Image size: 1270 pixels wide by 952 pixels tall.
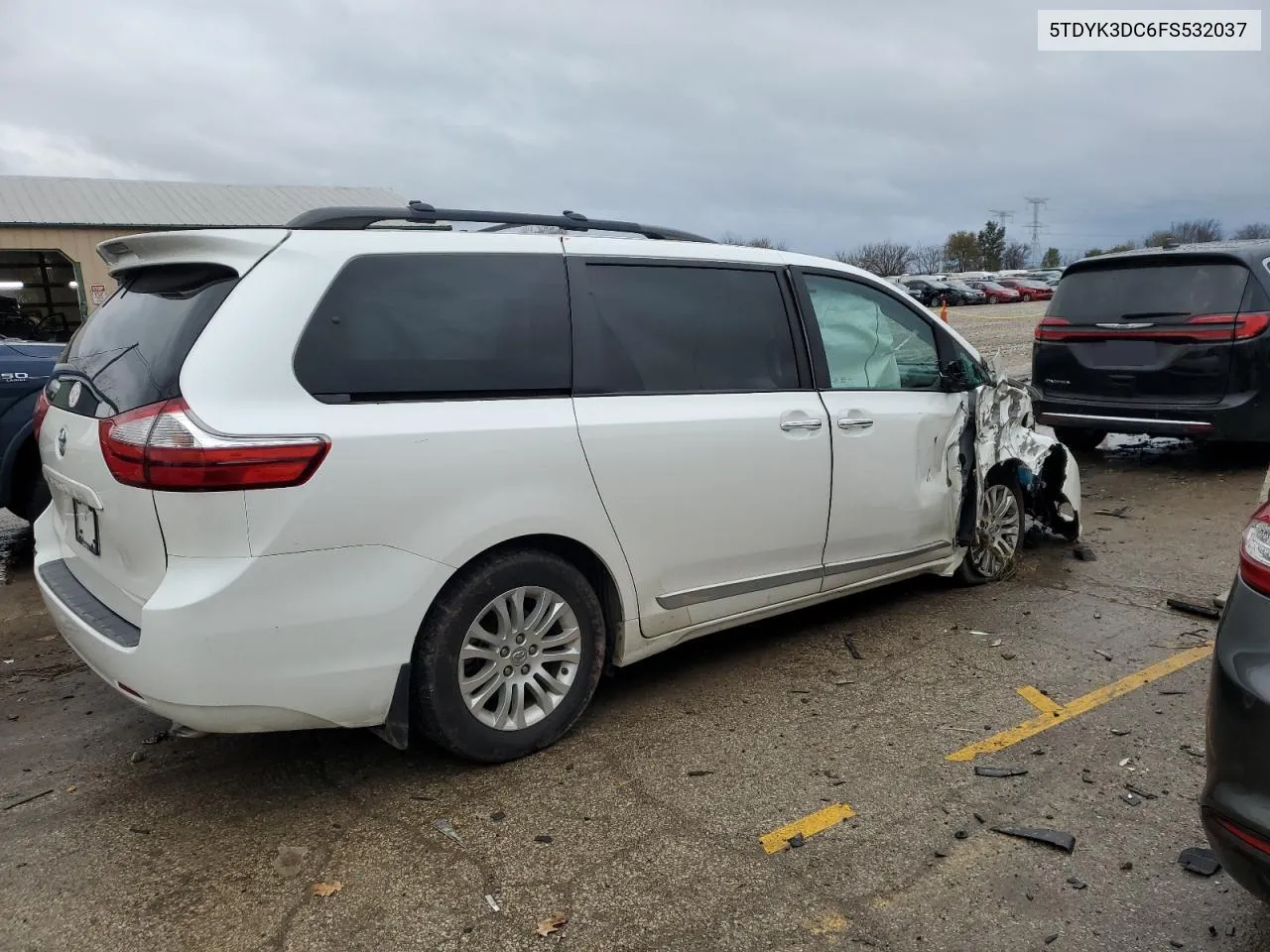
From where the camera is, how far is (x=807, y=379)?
4031 mm

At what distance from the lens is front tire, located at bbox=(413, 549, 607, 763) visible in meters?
3.03

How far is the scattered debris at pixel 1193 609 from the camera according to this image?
4652 mm

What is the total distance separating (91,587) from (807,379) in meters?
2.78

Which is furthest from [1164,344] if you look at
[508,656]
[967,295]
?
[967,295]

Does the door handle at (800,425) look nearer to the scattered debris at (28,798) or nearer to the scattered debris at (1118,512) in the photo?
the scattered debris at (28,798)

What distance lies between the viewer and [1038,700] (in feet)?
12.4

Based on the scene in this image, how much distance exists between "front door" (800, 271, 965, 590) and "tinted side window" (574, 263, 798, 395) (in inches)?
10.0

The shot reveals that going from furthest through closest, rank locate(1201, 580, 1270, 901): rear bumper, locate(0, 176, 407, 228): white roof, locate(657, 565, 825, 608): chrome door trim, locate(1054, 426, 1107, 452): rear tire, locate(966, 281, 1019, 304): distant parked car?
locate(966, 281, 1019, 304): distant parked car < locate(0, 176, 407, 228): white roof < locate(1054, 426, 1107, 452): rear tire < locate(657, 565, 825, 608): chrome door trim < locate(1201, 580, 1270, 901): rear bumper

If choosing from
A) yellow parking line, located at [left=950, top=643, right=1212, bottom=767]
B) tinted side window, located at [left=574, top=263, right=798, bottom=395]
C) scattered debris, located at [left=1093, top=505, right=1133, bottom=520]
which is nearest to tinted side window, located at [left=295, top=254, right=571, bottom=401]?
tinted side window, located at [left=574, top=263, right=798, bottom=395]

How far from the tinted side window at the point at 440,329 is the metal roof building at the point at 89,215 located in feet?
59.7

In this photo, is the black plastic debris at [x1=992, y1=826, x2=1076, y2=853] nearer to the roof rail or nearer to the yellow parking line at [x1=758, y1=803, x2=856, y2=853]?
the yellow parking line at [x1=758, y1=803, x2=856, y2=853]

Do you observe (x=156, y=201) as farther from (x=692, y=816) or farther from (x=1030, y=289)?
(x=1030, y=289)

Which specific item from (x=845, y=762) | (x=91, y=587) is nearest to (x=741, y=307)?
(x=845, y=762)

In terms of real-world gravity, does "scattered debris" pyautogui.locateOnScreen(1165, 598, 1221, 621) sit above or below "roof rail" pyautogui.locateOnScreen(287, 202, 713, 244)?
below
